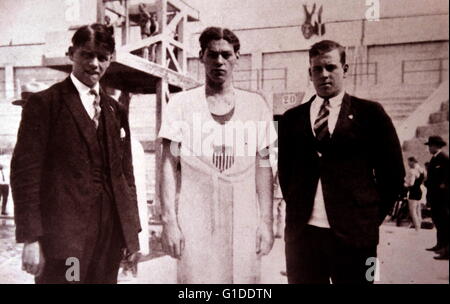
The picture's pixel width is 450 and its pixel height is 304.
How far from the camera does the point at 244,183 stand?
→ 303 centimetres

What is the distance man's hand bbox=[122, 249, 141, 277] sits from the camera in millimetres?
3064

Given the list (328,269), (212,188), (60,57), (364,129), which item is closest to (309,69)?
(364,129)

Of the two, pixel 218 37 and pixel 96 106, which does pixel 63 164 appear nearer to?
pixel 96 106

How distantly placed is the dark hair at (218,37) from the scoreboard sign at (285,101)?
0.39 metres

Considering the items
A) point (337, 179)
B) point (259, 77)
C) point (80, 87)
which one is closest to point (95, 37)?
point (80, 87)

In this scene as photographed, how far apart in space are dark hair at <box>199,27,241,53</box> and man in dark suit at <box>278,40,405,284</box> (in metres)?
0.50

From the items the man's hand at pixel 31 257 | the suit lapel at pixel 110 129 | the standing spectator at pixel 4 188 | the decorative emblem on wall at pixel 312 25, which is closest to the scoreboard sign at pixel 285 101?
the decorative emblem on wall at pixel 312 25

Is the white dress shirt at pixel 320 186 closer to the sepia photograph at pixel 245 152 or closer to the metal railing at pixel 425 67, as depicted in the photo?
the sepia photograph at pixel 245 152

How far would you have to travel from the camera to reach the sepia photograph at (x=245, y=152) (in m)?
2.87

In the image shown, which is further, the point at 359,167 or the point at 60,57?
the point at 60,57

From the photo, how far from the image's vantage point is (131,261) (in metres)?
3.11

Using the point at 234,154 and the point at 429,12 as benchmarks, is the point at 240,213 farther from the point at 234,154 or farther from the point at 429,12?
the point at 429,12

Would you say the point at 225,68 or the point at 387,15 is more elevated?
the point at 387,15

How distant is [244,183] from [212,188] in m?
0.20
